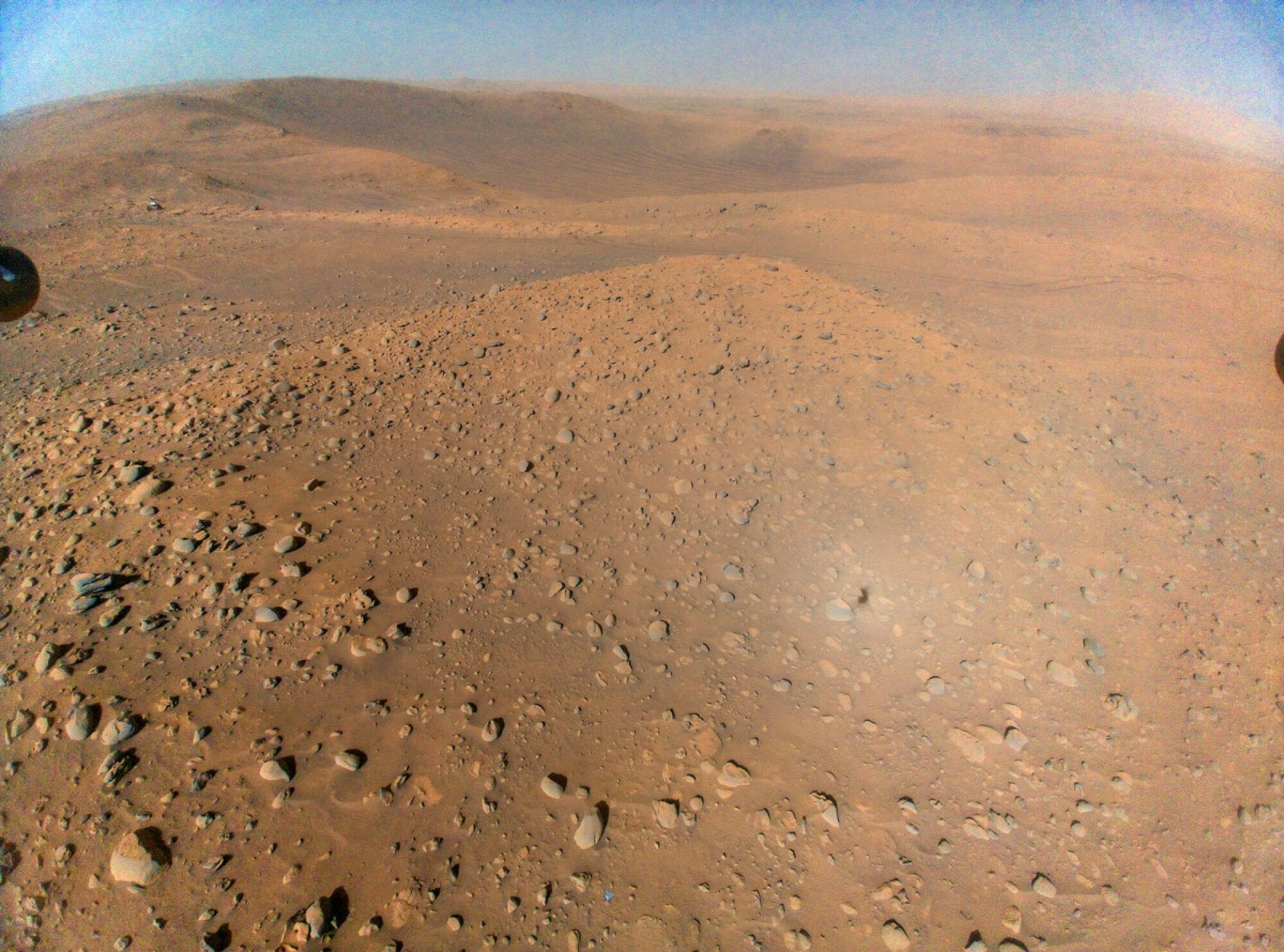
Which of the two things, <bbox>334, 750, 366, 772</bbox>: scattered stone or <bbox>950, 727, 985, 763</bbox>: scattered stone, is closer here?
<bbox>334, 750, 366, 772</bbox>: scattered stone

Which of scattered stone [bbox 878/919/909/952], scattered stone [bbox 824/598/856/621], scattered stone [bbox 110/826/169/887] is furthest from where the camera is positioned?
scattered stone [bbox 824/598/856/621]

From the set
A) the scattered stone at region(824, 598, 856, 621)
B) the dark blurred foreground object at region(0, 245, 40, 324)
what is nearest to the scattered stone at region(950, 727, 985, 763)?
the scattered stone at region(824, 598, 856, 621)

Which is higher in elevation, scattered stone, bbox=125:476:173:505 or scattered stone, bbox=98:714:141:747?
scattered stone, bbox=125:476:173:505

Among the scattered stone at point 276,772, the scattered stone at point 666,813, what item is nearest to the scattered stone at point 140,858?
the scattered stone at point 276,772

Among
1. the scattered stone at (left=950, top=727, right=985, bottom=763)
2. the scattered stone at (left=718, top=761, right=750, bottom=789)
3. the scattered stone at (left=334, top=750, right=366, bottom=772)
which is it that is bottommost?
the scattered stone at (left=950, top=727, right=985, bottom=763)

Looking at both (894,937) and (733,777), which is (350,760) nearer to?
(733,777)

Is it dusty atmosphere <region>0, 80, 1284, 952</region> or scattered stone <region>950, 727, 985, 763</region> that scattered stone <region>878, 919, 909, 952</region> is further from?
scattered stone <region>950, 727, 985, 763</region>

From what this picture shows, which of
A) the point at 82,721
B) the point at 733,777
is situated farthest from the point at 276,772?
the point at 733,777

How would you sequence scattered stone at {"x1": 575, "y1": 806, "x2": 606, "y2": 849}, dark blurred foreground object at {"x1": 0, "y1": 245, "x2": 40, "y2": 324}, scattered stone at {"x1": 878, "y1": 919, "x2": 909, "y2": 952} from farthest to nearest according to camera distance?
1. dark blurred foreground object at {"x1": 0, "y1": 245, "x2": 40, "y2": 324}
2. scattered stone at {"x1": 575, "y1": 806, "x2": 606, "y2": 849}
3. scattered stone at {"x1": 878, "y1": 919, "x2": 909, "y2": 952}
